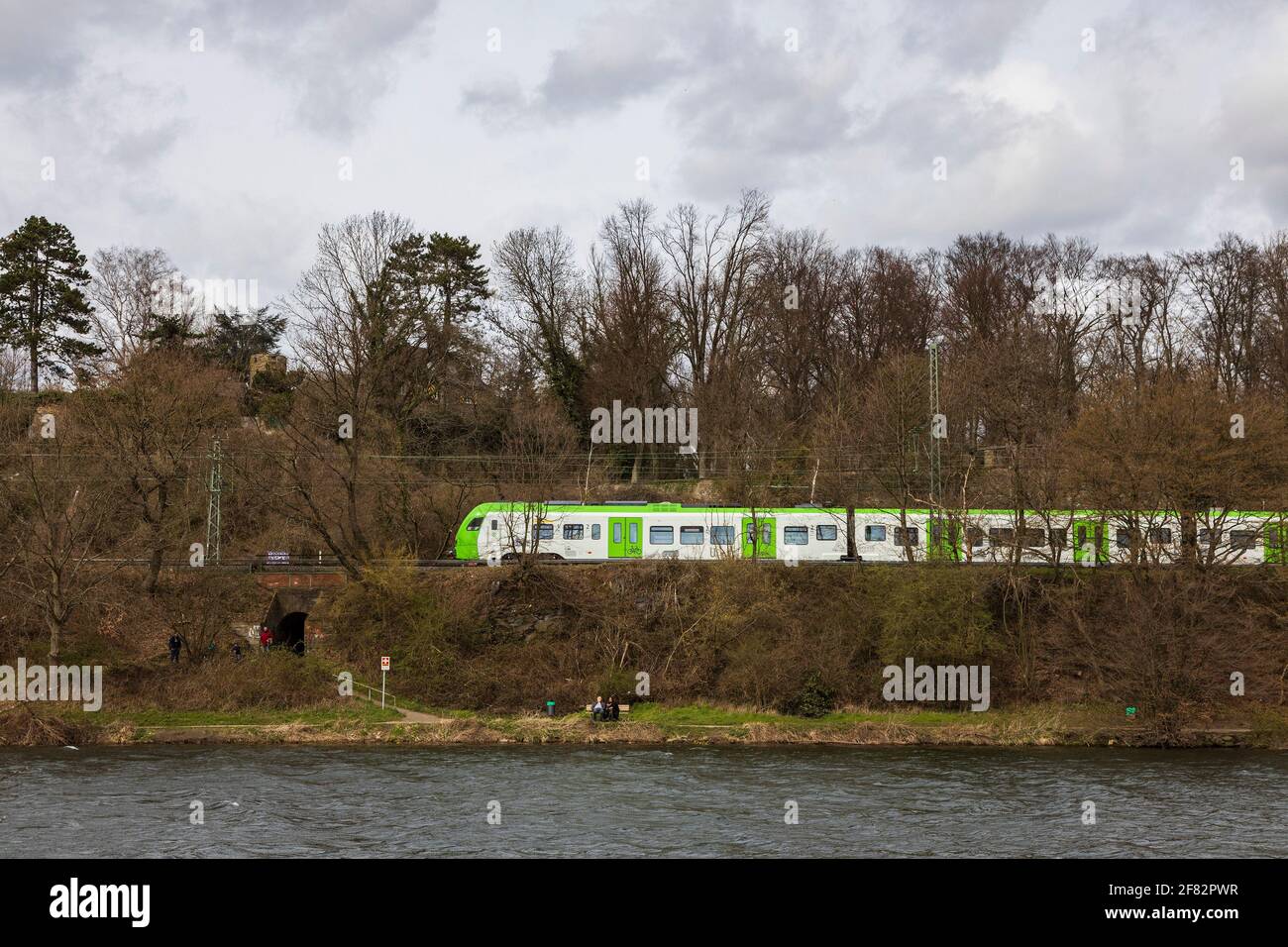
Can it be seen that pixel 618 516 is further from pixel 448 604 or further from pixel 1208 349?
pixel 1208 349

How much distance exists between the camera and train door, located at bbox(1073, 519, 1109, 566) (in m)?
42.6

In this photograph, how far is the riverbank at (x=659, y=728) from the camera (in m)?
38.4

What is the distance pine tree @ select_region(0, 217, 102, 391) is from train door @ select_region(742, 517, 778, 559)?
148 feet

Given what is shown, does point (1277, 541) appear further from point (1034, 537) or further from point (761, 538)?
point (761, 538)

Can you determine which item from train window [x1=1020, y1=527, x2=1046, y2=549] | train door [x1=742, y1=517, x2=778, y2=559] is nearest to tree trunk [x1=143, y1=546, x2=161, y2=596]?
train door [x1=742, y1=517, x2=778, y2=559]

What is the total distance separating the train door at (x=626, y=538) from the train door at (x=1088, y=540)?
17.2 meters

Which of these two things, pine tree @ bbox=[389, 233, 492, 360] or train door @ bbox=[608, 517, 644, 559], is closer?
train door @ bbox=[608, 517, 644, 559]

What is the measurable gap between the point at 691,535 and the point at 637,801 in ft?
71.8

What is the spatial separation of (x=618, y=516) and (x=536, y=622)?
22.1ft

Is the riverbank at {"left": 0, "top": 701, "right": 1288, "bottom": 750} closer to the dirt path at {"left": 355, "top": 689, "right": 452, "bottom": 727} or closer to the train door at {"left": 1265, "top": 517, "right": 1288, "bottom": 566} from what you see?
the dirt path at {"left": 355, "top": 689, "right": 452, "bottom": 727}

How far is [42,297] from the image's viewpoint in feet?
245

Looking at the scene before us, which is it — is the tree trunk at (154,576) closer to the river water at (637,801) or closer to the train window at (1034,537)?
the river water at (637,801)

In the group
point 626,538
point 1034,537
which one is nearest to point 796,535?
point 626,538
